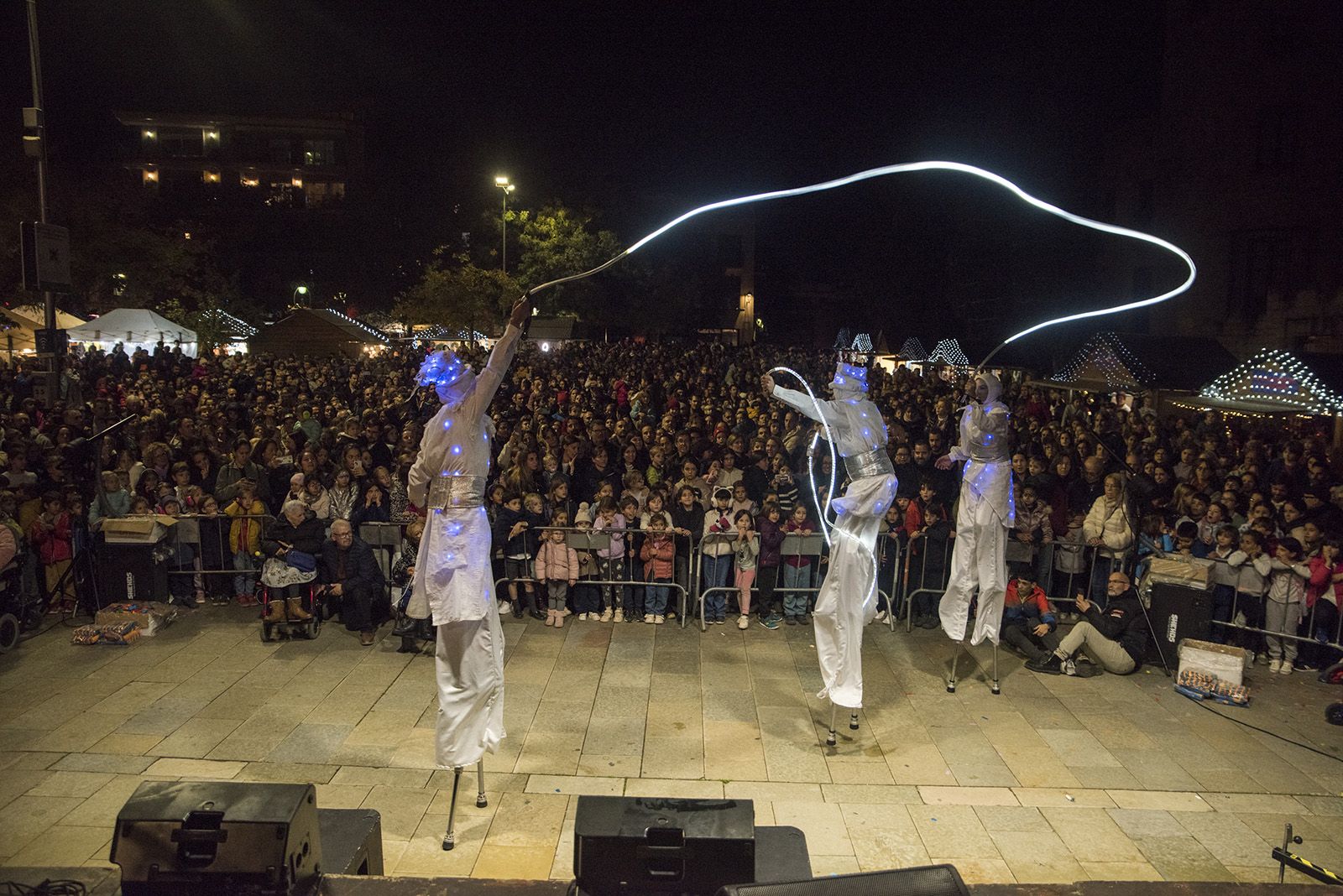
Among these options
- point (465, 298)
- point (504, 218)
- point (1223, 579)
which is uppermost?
point (504, 218)

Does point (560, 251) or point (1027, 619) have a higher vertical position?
point (560, 251)

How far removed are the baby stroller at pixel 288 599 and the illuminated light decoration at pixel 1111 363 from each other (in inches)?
642

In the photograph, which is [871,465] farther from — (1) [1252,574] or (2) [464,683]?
(1) [1252,574]

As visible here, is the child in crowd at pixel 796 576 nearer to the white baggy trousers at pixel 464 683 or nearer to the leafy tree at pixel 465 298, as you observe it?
the white baggy trousers at pixel 464 683

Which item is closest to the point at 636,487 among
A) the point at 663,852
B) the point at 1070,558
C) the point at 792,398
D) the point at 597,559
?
the point at 597,559

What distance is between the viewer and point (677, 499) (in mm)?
9406

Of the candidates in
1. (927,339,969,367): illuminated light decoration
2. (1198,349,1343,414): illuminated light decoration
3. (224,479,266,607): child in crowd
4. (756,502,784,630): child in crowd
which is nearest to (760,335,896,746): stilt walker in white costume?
(756,502,784,630): child in crowd

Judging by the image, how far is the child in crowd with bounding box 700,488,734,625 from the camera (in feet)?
28.9

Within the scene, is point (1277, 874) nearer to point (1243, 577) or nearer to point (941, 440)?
point (1243, 577)

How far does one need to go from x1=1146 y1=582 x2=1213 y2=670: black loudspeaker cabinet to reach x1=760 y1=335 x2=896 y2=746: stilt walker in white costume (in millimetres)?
3624

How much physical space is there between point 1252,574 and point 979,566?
3.05m

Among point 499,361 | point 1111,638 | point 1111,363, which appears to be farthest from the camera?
point 1111,363

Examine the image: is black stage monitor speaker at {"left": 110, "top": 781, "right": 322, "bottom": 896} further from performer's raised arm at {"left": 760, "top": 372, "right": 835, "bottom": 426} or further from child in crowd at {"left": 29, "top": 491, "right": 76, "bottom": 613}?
child in crowd at {"left": 29, "top": 491, "right": 76, "bottom": 613}

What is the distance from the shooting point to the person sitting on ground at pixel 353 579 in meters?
8.01
